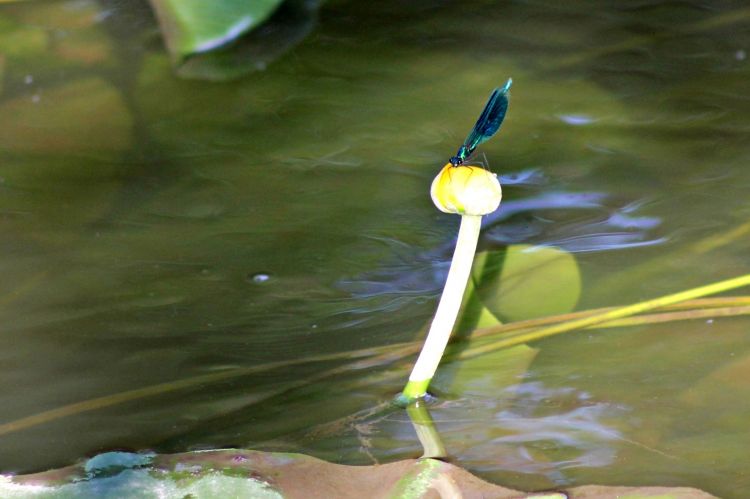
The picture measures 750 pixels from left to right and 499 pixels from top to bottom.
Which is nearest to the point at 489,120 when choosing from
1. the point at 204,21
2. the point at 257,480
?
the point at 257,480

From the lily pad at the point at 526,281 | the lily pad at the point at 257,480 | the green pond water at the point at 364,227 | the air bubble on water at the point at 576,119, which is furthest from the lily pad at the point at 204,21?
the lily pad at the point at 257,480

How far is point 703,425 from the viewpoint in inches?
30.9

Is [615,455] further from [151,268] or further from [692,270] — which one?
[151,268]

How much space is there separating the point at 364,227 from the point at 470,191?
1.04ft

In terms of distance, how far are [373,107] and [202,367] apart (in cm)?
55

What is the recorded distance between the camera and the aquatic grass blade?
2.59 ft

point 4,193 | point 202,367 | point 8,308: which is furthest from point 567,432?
point 4,193

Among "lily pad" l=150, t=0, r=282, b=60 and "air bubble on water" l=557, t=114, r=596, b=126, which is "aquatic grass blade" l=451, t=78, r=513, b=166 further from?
"lily pad" l=150, t=0, r=282, b=60

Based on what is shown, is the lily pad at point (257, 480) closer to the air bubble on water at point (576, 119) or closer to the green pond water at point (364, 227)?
the green pond water at point (364, 227)

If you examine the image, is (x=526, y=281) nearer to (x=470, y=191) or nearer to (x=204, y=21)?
(x=470, y=191)

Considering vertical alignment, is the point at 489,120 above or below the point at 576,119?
above

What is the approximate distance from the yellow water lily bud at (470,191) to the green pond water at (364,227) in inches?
7.7

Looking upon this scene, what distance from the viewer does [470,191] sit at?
0.74 metres

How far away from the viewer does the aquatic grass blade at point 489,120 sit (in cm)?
79
